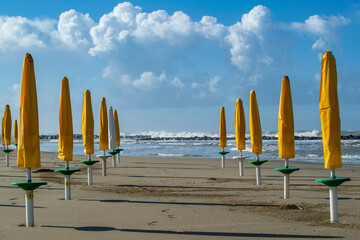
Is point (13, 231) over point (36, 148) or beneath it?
beneath

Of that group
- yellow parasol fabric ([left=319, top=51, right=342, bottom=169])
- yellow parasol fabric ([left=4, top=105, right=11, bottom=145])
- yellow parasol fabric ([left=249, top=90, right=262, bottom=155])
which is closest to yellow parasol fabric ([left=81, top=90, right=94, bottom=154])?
yellow parasol fabric ([left=249, top=90, right=262, bottom=155])

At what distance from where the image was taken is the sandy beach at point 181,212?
526cm

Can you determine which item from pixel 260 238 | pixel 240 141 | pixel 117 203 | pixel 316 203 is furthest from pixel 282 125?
pixel 240 141

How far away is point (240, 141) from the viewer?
11945 mm

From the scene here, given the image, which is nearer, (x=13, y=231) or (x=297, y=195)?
(x=13, y=231)

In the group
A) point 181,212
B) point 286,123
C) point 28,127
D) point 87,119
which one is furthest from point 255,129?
point 28,127

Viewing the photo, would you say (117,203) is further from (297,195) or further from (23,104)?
(297,195)

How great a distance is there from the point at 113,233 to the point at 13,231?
143 cm

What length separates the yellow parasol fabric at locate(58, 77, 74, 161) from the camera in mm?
7641

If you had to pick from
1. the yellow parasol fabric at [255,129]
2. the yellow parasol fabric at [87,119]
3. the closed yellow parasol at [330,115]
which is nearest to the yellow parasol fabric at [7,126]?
the yellow parasol fabric at [87,119]

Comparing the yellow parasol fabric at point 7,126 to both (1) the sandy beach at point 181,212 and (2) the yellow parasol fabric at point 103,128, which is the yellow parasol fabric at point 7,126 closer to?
(1) the sandy beach at point 181,212

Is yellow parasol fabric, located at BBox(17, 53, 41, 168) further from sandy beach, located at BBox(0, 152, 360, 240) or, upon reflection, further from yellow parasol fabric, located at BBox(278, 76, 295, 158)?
yellow parasol fabric, located at BBox(278, 76, 295, 158)

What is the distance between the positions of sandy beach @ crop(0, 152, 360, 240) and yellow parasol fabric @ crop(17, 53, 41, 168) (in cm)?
104

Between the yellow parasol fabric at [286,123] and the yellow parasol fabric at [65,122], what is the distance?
14.1ft
